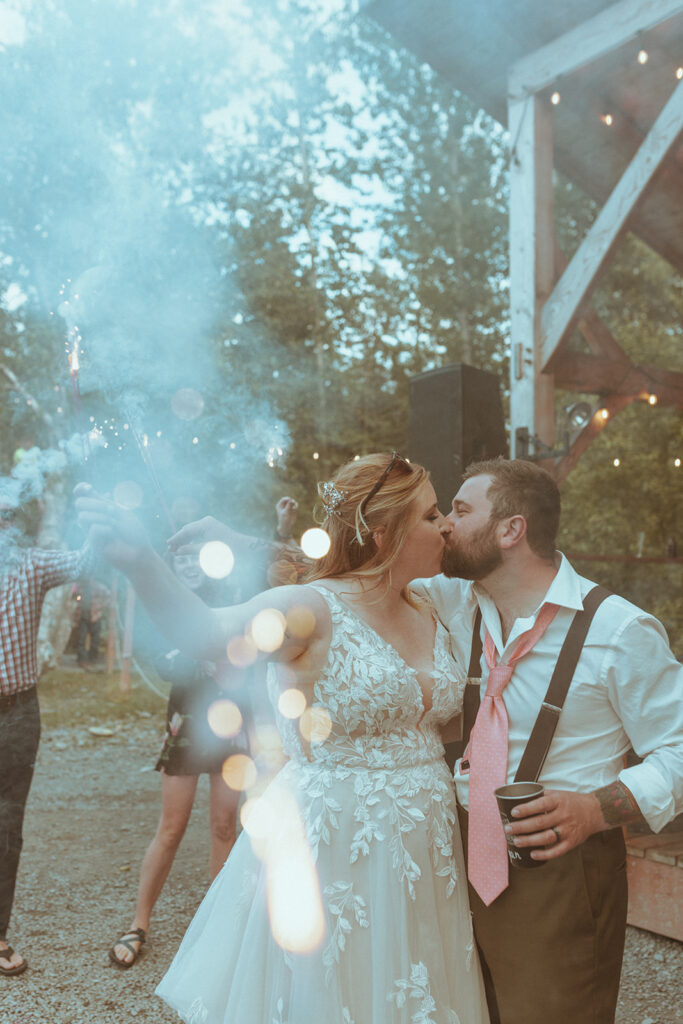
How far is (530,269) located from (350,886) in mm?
4377

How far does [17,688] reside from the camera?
3.57 m

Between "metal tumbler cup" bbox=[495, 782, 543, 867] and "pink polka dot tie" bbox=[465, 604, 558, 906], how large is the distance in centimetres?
16

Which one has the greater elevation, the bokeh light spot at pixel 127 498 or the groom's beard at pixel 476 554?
the bokeh light spot at pixel 127 498

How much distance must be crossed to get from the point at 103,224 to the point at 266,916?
1017cm

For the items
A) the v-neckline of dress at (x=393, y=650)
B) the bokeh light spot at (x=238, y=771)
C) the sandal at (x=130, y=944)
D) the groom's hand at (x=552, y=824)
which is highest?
the v-neckline of dress at (x=393, y=650)

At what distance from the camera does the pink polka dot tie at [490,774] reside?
1810mm

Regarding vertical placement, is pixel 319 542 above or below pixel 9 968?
above

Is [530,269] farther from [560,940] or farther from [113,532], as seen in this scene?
[113,532]

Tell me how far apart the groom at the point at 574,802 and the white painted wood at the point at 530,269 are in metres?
3.44

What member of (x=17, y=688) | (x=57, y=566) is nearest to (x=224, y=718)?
(x=17, y=688)

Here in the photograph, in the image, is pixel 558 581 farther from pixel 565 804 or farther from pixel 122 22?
pixel 122 22

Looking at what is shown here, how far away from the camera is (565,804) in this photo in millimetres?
1645

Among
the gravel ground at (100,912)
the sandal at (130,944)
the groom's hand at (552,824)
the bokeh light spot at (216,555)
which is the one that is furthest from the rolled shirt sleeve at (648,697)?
the sandal at (130,944)

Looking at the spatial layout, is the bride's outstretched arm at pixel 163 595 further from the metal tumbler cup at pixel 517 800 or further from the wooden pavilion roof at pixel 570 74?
the wooden pavilion roof at pixel 570 74
